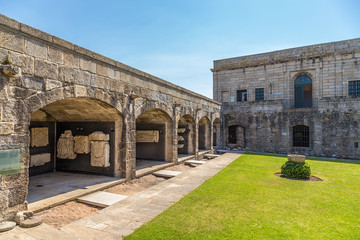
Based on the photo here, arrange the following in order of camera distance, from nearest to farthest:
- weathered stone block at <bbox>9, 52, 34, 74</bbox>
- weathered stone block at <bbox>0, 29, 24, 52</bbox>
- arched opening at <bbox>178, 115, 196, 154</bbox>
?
weathered stone block at <bbox>0, 29, 24, 52</bbox> → weathered stone block at <bbox>9, 52, 34, 74</bbox> → arched opening at <bbox>178, 115, 196, 154</bbox>

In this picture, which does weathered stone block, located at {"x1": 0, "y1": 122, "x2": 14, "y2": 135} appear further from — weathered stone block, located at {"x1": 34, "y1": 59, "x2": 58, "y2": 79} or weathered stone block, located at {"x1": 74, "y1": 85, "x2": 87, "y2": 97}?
weathered stone block, located at {"x1": 74, "y1": 85, "x2": 87, "y2": 97}

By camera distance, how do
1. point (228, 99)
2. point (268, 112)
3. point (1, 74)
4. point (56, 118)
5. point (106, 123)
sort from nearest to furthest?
point (1, 74) → point (106, 123) → point (56, 118) → point (268, 112) → point (228, 99)

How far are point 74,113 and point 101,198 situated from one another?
3.40m

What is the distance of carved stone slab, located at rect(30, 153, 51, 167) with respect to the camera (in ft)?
25.0

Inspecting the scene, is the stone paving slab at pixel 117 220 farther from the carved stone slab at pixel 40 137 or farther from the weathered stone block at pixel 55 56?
the carved stone slab at pixel 40 137

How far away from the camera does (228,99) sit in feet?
74.9

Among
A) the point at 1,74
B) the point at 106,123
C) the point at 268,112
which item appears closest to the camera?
the point at 1,74

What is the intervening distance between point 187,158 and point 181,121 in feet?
7.66

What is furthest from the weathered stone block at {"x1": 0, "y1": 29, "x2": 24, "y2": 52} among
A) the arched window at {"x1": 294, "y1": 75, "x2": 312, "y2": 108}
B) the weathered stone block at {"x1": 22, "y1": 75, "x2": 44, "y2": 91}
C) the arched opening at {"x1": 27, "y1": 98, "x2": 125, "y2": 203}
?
the arched window at {"x1": 294, "y1": 75, "x2": 312, "y2": 108}

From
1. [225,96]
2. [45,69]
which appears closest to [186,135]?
[45,69]

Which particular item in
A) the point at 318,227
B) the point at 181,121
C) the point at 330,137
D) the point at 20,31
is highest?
the point at 20,31

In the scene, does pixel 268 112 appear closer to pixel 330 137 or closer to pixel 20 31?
pixel 330 137

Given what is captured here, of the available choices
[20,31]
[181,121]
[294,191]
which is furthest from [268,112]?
[20,31]

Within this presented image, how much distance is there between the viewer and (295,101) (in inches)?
808
